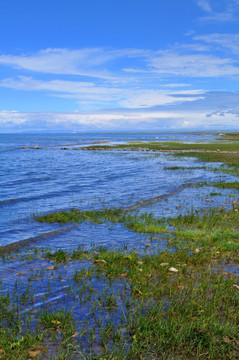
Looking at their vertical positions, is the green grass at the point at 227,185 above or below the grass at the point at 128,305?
above

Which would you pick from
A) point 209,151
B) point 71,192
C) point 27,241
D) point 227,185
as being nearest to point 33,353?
point 27,241

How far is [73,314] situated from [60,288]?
4.93ft

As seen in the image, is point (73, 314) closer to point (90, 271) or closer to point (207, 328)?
point (90, 271)

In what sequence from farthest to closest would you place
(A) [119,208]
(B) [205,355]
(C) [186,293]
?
(A) [119,208] → (C) [186,293] → (B) [205,355]

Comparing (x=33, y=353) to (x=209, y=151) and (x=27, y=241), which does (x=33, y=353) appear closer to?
(x=27, y=241)

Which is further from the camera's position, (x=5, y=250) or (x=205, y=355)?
(x=5, y=250)

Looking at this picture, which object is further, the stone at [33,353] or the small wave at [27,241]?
the small wave at [27,241]

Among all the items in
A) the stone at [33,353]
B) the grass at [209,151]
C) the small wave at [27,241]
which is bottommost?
the small wave at [27,241]

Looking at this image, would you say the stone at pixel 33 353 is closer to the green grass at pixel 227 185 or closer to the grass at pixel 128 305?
the grass at pixel 128 305

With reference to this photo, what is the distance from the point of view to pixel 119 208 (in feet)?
62.9

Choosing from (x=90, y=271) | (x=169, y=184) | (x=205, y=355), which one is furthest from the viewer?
(x=169, y=184)

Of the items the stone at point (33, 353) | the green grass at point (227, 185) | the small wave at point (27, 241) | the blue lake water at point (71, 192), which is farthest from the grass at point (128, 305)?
the green grass at point (227, 185)

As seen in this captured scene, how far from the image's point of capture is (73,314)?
7340 millimetres

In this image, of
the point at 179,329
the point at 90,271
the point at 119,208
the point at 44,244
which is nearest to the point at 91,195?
the point at 119,208
